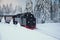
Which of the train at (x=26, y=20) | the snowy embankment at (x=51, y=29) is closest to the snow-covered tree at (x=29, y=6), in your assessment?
the train at (x=26, y=20)

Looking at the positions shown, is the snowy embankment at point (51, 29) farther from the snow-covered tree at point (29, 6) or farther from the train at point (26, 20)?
A: the snow-covered tree at point (29, 6)

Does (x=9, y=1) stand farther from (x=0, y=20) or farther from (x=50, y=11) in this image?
(x=50, y=11)

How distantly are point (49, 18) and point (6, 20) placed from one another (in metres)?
0.50

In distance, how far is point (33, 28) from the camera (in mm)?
1230

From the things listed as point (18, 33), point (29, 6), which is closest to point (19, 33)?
point (18, 33)

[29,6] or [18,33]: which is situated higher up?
[29,6]

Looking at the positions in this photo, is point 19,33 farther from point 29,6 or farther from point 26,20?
point 29,6

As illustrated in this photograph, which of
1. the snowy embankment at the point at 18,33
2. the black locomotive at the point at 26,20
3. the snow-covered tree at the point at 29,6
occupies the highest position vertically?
the snow-covered tree at the point at 29,6

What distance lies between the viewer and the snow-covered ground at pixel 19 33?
48.6 inches

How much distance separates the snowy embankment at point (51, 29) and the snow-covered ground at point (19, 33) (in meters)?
0.01

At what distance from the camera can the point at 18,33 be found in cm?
127

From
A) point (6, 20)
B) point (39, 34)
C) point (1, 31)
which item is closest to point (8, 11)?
point (6, 20)

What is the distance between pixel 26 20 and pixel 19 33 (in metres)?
0.18

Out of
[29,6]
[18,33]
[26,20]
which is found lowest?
[18,33]
